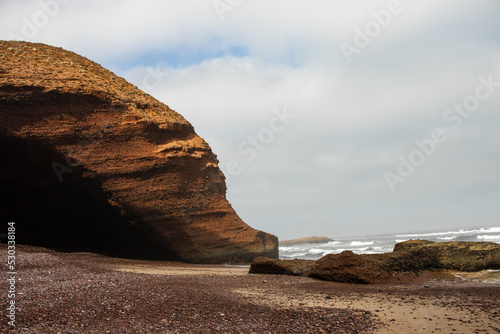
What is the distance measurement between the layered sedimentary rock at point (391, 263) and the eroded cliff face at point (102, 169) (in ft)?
15.8

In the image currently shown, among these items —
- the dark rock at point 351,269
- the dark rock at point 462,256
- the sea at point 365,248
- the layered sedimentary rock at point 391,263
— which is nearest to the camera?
the dark rock at point 351,269

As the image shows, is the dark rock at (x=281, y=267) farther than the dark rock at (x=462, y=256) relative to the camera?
No

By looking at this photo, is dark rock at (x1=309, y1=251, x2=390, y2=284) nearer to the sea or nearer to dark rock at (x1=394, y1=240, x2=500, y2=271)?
dark rock at (x1=394, y1=240, x2=500, y2=271)

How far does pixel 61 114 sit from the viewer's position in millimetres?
→ 13812

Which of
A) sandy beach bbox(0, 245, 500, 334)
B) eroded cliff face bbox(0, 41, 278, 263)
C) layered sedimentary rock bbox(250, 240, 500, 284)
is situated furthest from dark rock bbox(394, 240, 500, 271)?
eroded cliff face bbox(0, 41, 278, 263)

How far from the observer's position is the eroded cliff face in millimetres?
13445

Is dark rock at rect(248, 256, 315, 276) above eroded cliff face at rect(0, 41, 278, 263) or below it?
below

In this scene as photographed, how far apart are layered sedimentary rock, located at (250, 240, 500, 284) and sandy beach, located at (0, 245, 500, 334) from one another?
1.78 m

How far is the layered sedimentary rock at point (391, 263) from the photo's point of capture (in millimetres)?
10797

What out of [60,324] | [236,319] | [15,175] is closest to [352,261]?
[236,319]

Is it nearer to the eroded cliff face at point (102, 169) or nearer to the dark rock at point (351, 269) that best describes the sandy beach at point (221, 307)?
the dark rock at point (351, 269)

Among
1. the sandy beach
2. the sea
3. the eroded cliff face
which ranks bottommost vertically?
the sea

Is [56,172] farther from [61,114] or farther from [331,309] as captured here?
[331,309]

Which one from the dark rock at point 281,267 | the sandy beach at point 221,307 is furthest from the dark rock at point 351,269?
the sandy beach at point 221,307
